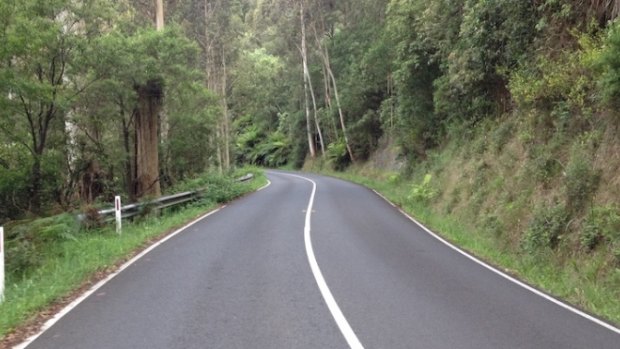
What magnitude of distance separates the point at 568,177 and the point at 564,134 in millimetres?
2504

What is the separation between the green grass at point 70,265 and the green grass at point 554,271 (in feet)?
24.3

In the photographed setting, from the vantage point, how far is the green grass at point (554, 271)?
8.76 metres

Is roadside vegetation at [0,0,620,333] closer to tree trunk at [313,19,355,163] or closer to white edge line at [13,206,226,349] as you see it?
white edge line at [13,206,226,349]

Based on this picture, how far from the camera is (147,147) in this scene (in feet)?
71.1

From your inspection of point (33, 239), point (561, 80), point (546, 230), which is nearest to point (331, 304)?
point (546, 230)

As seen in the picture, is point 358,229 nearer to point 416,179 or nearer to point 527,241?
point 527,241

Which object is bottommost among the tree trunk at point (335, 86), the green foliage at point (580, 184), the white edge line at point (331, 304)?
the white edge line at point (331, 304)

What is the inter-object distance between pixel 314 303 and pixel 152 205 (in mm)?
11908

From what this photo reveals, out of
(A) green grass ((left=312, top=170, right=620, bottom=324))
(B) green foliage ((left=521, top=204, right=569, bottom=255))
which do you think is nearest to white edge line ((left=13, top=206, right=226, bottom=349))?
(A) green grass ((left=312, top=170, right=620, bottom=324))

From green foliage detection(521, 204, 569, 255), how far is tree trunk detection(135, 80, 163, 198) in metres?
13.3

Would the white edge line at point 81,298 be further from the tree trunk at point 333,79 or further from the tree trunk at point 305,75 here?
the tree trunk at point 305,75

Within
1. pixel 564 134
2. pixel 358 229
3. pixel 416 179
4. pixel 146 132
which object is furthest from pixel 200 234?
pixel 416 179

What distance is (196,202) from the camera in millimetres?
23359

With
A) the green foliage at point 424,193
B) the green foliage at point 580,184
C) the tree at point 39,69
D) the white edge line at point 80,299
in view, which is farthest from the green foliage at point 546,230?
the tree at point 39,69
